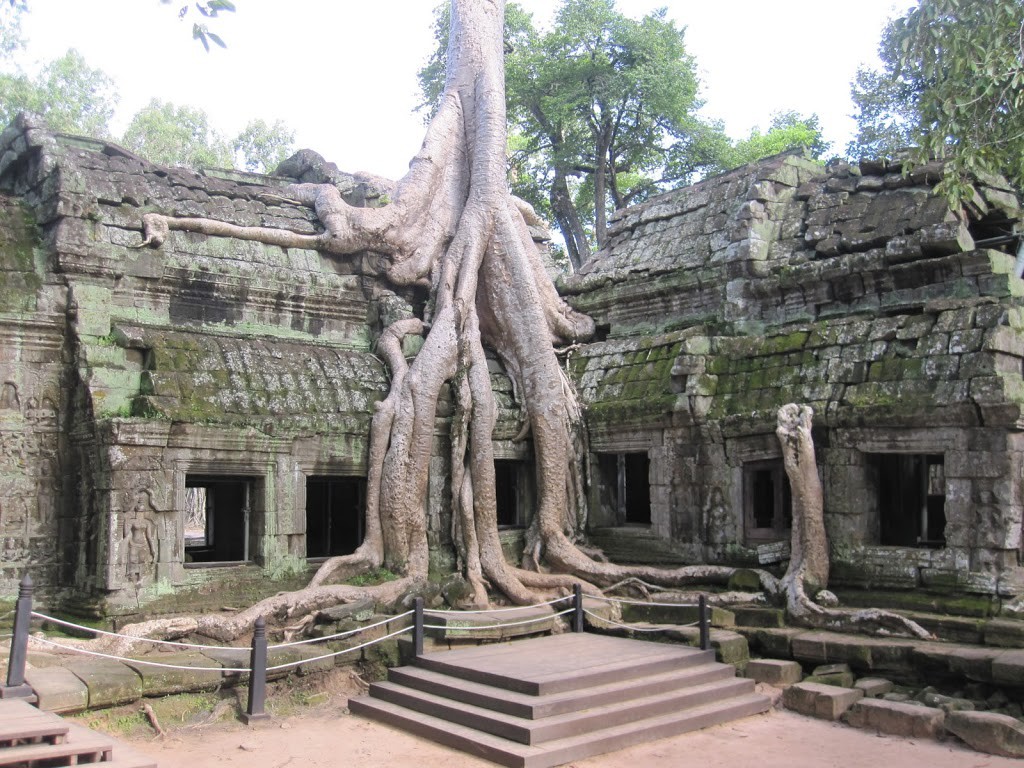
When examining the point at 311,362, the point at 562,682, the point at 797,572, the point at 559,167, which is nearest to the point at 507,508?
the point at 311,362

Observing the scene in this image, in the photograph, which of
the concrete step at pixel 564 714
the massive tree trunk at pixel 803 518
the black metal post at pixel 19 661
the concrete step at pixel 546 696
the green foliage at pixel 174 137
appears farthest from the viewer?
the green foliage at pixel 174 137

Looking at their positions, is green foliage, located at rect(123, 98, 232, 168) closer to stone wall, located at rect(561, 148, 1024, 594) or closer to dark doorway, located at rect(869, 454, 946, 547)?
stone wall, located at rect(561, 148, 1024, 594)

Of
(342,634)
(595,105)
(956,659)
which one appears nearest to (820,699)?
(956,659)

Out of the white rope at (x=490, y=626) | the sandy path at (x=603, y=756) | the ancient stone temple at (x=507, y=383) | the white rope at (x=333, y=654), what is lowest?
the sandy path at (x=603, y=756)

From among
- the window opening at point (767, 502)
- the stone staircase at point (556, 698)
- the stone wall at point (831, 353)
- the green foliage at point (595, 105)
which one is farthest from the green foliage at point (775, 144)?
the stone staircase at point (556, 698)

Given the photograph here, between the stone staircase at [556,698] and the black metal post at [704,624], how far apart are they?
111mm

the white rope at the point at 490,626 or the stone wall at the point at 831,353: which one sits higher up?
the stone wall at the point at 831,353

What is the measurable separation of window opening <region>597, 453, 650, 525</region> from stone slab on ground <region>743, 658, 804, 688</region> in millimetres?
3157

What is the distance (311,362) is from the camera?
10.1 m

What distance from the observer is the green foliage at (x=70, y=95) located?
24.4 meters

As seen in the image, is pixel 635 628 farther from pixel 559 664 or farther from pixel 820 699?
pixel 820 699

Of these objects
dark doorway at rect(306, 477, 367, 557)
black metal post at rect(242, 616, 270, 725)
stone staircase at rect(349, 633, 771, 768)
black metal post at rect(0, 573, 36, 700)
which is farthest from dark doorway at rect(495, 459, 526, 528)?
black metal post at rect(0, 573, 36, 700)

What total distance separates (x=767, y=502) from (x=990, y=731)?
3.87 metres

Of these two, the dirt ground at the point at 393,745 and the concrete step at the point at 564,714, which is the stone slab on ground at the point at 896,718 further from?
the concrete step at the point at 564,714
